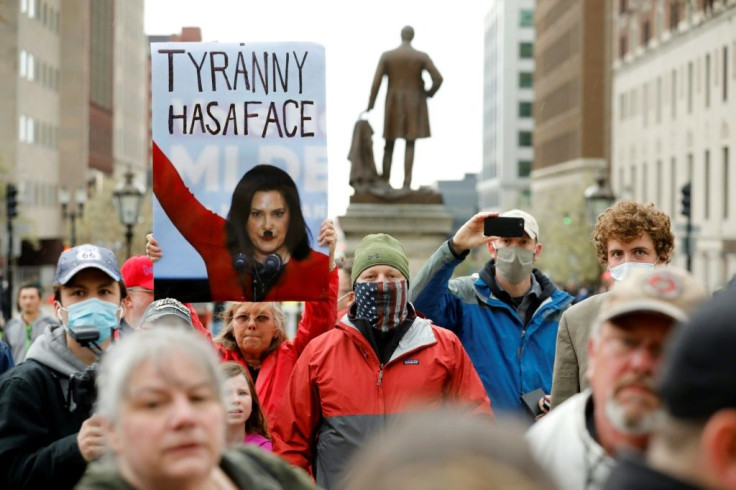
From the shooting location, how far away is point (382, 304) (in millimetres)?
6855

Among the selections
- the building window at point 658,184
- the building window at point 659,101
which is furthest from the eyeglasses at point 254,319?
the building window at point 658,184

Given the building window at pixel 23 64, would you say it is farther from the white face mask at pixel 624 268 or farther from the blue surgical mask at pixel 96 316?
the blue surgical mask at pixel 96 316

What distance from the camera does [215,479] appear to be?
12.0 feet

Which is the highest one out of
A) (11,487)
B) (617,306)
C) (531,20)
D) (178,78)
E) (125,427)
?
(531,20)

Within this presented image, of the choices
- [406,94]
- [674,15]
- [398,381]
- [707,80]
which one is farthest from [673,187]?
[398,381]

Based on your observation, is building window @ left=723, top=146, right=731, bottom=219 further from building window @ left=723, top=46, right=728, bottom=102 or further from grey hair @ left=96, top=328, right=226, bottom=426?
grey hair @ left=96, top=328, right=226, bottom=426

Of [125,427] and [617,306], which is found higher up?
[617,306]

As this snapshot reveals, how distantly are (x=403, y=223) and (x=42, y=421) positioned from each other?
51.8 feet

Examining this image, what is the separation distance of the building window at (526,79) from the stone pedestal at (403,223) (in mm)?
147367

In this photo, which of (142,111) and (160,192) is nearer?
(160,192)

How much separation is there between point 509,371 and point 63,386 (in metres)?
2.65

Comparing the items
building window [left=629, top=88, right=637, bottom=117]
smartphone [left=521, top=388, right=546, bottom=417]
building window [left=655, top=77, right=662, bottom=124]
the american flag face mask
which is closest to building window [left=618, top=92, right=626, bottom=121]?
building window [left=629, top=88, right=637, bottom=117]

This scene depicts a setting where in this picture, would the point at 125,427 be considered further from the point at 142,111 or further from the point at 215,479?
the point at 142,111

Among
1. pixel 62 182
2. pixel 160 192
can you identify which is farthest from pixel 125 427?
pixel 62 182
